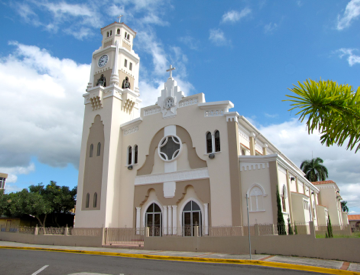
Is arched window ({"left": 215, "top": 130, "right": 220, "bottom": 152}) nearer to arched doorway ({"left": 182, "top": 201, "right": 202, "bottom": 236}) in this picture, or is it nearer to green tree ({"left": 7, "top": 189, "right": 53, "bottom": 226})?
arched doorway ({"left": 182, "top": 201, "right": 202, "bottom": 236})

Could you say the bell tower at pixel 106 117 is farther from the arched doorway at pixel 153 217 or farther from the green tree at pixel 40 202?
the green tree at pixel 40 202

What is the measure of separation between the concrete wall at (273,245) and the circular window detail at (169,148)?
7788 mm

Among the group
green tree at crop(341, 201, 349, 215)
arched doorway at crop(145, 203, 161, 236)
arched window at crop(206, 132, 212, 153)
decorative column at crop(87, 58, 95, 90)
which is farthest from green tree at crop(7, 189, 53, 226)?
green tree at crop(341, 201, 349, 215)

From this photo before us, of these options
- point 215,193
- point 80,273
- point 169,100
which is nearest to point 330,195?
point 215,193

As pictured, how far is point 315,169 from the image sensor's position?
54.1 m

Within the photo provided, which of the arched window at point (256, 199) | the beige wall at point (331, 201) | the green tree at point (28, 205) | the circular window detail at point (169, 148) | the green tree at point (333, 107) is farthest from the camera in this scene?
Result: the beige wall at point (331, 201)

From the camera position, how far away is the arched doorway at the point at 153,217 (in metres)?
23.4

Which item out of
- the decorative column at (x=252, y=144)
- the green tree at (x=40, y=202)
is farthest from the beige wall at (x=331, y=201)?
the green tree at (x=40, y=202)

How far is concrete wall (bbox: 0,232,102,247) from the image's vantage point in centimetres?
2017

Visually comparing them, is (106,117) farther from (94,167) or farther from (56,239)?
(56,239)

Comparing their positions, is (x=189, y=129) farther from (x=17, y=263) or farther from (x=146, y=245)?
(x=17, y=263)

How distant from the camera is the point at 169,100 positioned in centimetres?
2536

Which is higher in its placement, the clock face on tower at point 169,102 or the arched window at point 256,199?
the clock face on tower at point 169,102

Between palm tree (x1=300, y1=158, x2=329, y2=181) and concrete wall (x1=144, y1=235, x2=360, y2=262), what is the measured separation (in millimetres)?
43428
